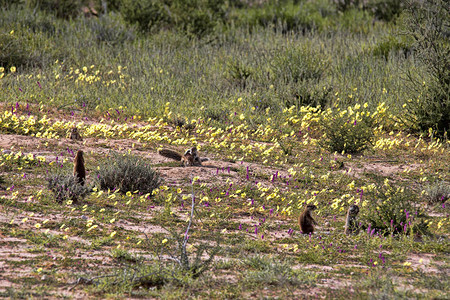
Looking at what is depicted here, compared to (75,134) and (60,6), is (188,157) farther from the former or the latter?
(60,6)

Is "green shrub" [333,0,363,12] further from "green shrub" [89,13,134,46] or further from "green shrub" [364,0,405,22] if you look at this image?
"green shrub" [89,13,134,46]

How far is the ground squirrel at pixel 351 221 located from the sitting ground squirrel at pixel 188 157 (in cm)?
266

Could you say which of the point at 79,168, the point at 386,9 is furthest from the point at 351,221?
the point at 386,9

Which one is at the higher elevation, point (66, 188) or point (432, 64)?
point (432, 64)

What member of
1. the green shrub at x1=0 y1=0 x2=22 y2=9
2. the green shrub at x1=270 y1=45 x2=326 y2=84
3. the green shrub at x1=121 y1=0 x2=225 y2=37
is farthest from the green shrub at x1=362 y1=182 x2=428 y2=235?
the green shrub at x1=0 y1=0 x2=22 y2=9

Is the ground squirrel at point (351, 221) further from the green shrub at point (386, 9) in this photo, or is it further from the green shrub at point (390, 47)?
the green shrub at point (386, 9)

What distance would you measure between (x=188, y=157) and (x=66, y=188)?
6.67 ft

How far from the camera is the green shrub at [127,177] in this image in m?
6.82

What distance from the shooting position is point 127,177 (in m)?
6.84

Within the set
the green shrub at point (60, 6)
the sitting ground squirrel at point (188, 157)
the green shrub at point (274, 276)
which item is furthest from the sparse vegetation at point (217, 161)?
the green shrub at point (60, 6)

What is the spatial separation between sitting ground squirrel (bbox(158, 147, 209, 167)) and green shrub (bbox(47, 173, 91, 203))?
1.80 meters

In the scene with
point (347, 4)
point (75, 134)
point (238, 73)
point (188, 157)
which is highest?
point (347, 4)

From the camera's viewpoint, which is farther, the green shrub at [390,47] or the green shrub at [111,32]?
the green shrub at [111,32]

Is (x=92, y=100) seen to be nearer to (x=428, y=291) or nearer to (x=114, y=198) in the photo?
(x=114, y=198)
